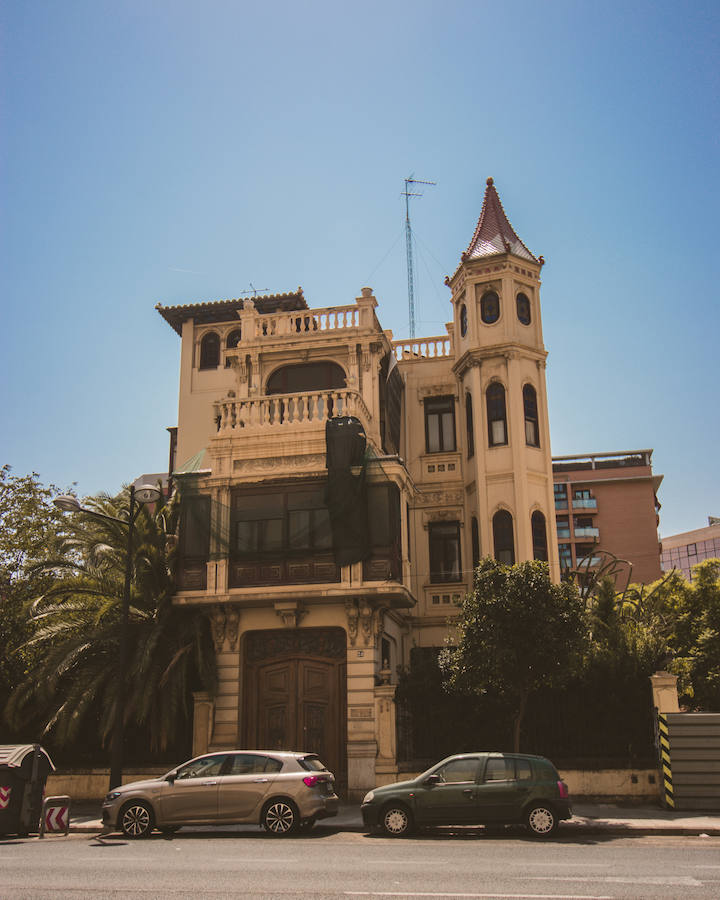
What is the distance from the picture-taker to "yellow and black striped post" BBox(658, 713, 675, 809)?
57.2 feet

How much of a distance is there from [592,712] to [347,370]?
11.7 metres

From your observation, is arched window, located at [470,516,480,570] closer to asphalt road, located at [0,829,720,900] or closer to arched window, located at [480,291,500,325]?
arched window, located at [480,291,500,325]

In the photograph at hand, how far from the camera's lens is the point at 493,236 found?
92.4 feet

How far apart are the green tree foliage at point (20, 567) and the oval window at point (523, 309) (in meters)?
15.0

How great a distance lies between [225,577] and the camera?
21703mm

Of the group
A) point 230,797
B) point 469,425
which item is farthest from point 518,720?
point 469,425

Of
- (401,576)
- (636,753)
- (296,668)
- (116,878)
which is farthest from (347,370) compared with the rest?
(116,878)

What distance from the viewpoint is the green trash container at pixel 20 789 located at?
15.7 metres

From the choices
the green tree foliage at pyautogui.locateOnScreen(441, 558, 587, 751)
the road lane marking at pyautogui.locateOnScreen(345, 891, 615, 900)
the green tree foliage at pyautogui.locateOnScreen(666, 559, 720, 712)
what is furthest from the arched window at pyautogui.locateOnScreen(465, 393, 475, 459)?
the road lane marking at pyautogui.locateOnScreen(345, 891, 615, 900)

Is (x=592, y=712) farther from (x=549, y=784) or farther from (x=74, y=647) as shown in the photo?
(x=74, y=647)

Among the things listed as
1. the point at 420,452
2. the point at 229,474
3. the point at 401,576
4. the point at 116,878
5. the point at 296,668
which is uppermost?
the point at 420,452

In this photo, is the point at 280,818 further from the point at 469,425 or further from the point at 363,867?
the point at 469,425

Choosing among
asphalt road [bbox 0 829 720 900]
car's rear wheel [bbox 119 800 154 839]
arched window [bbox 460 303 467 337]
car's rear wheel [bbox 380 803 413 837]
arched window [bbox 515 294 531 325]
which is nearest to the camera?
asphalt road [bbox 0 829 720 900]

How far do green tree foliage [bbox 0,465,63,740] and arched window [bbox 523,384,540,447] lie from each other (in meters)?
13.8
